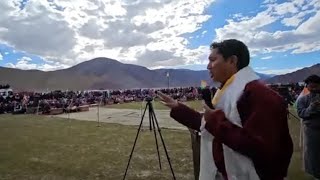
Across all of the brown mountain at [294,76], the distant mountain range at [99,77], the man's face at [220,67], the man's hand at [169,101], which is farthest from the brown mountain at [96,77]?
the man's face at [220,67]

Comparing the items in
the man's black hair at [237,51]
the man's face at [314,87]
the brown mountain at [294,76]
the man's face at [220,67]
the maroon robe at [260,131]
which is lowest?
the maroon robe at [260,131]

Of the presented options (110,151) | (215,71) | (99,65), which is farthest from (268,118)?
(99,65)

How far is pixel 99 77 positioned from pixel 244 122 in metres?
129

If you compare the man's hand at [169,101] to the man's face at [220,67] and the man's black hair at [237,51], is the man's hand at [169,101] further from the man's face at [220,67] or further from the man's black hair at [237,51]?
the man's black hair at [237,51]

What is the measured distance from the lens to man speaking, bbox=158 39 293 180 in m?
1.64

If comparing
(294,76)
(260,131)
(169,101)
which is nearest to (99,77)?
(294,76)

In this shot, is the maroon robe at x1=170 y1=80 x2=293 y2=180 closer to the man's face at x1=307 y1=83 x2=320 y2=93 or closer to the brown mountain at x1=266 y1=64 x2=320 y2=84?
the man's face at x1=307 y1=83 x2=320 y2=93

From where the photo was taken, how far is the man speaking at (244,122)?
1.64 meters

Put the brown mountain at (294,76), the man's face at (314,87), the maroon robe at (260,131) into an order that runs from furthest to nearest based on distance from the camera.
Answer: the brown mountain at (294,76)
the man's face at (314,87)
the maroon robe at (260,131)

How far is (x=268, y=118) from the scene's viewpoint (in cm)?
164

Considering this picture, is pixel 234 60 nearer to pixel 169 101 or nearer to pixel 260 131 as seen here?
pixel 260 131

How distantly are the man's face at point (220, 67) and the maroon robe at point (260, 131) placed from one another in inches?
6.4

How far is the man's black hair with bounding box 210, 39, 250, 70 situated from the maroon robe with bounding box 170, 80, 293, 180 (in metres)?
0.16

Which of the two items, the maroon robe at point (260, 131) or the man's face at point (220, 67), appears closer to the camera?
the maroon robe at point (260, 131)
